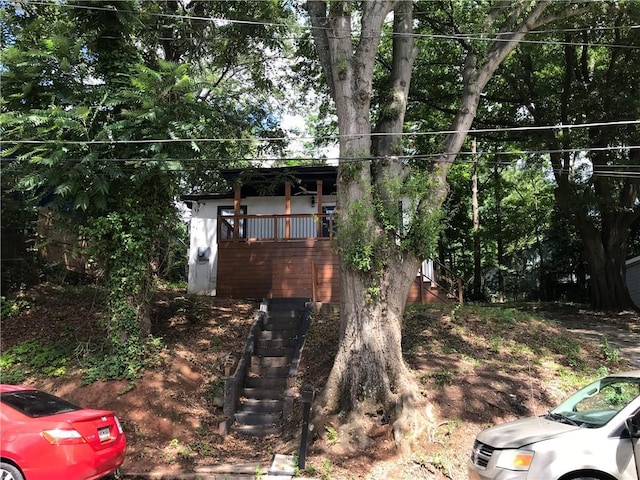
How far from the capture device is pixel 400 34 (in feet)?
34.2

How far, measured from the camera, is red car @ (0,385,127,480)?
5266 millimetres

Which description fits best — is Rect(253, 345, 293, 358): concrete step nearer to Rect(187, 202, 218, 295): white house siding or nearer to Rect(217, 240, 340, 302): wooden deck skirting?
Rect(217, 240, 340, 302): wooden deck skirting

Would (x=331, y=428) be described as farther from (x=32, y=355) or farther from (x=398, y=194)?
(x=32, y=355)

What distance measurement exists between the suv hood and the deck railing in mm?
12185

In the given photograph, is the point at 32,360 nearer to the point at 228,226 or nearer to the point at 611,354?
the point at 228,226

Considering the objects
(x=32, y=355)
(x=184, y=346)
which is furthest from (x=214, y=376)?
(x=32, y=355)

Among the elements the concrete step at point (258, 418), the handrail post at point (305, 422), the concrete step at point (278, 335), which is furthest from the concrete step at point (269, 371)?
the handrail post at point (305, 422)

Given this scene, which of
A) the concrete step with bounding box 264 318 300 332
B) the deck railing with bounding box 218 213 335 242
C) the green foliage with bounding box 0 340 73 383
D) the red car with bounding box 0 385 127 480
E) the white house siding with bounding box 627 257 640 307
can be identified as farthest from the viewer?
the white house siding with bounding box 627 257 640 307

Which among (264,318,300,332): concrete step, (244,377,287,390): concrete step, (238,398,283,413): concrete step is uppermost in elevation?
(264,318,300,332): concrete step

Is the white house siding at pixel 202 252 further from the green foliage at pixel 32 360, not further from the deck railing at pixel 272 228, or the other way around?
the green foliage at pixel 32 360

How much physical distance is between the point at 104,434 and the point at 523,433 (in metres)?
4.93

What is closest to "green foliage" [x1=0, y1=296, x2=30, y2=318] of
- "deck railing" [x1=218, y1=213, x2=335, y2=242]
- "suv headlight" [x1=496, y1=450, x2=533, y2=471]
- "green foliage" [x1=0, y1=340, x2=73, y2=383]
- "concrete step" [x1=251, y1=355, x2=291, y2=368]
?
"green foliage" [x1=0, y1=340, x2=73, y2=383]

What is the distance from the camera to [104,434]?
6.04m

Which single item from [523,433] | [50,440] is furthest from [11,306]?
[523,433]
